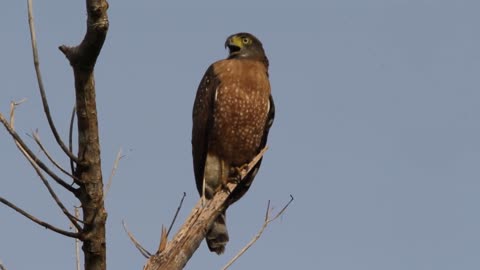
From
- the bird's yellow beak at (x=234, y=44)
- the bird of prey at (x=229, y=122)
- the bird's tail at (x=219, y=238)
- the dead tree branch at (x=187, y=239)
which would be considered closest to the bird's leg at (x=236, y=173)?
the bird of prey at (x=229, y=122)

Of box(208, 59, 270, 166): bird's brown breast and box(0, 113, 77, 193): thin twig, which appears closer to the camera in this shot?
box(0, 113, 77, 193): thin twig

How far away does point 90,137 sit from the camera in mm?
3988

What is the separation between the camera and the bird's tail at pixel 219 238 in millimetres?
7066

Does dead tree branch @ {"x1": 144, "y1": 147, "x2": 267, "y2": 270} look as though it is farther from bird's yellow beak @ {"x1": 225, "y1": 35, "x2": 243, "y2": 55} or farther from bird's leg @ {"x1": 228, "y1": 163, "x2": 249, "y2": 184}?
bird's yellow beak @ {"x1": 225, "y1": 35, "x2": 243, "y2": 55}

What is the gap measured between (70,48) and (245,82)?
412 centimetres

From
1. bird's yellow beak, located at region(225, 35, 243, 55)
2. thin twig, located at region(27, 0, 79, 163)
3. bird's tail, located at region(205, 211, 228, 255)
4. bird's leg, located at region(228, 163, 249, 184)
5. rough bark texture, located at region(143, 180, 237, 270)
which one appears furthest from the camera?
bird's yellow beak, located at region(225, 35, 243, 55)

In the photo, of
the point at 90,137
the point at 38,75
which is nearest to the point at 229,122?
the point at 90,137

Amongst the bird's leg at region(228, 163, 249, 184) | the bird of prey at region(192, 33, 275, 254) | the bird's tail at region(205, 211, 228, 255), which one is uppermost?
the bird of prey at region(192, 33, 275, 254)

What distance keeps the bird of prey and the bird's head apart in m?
0.37

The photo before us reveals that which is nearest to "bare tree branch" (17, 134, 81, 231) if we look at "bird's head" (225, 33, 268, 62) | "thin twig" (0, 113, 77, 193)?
"thin twig" (0, 113, 77, 193)

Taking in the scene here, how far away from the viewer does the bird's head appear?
8.46 m

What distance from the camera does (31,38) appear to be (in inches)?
142

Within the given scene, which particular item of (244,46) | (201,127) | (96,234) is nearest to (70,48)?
(96,234)

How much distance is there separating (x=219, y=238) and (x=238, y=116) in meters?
1.22
